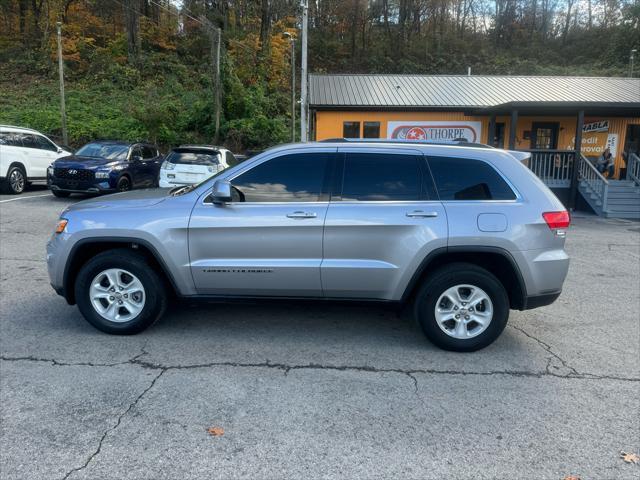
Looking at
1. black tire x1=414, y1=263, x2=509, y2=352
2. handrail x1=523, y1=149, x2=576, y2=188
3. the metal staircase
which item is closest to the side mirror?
black tire x1=414, y1=263, x2=509, y2=352

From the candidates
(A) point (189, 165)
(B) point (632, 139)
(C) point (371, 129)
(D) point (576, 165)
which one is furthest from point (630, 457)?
(B) point (632, 139)

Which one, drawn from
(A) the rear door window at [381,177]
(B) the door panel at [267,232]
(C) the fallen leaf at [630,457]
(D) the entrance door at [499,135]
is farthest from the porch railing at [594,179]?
(C) the fallen leaf at [630,457]

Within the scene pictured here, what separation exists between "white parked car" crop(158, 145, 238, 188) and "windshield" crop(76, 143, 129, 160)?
206 centimetres

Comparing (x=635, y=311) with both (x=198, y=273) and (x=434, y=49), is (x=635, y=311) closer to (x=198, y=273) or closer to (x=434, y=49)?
(x=198, y=273)

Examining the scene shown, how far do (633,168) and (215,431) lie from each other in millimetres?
18421

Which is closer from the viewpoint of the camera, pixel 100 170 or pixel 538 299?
pixel 538 299

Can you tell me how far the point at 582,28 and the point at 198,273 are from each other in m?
64.8

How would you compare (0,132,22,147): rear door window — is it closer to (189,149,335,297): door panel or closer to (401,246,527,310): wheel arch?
(189,149,335,297): door panel

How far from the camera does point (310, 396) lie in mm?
3744

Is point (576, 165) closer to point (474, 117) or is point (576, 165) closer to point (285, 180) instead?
point (474, 117)

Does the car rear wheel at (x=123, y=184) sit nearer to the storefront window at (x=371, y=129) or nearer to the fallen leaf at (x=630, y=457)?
the storefront window at (x=371, y=129)

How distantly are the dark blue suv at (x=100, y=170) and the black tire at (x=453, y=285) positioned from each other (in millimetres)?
11515

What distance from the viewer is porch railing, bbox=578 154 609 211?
1576 cm

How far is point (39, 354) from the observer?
440 cm
